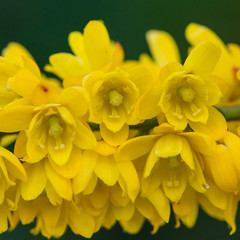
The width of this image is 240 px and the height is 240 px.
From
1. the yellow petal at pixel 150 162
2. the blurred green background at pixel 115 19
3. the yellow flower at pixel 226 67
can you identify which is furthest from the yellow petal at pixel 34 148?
the blurred green background at pixel 115 19

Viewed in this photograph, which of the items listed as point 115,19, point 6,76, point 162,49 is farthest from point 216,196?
point 115,19

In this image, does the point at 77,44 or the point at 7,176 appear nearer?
the point at 7,176

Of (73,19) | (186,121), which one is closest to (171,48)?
(186,121)

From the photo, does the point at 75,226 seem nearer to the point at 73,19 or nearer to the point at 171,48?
the point at 171,48

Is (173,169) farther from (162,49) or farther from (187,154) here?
(162,49)

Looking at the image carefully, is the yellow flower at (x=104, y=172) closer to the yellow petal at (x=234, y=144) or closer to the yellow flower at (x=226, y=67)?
the yellow petal at (x=234, y=144)
